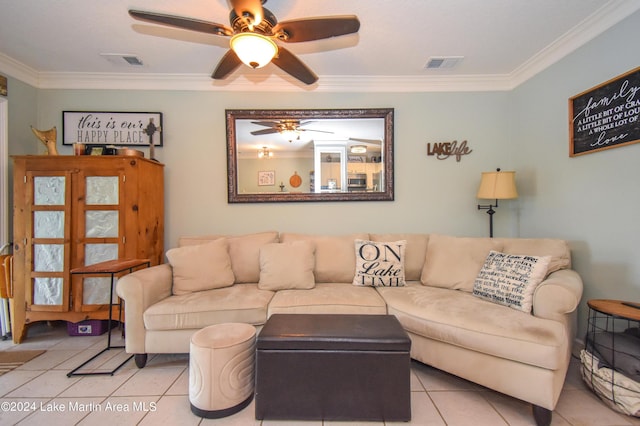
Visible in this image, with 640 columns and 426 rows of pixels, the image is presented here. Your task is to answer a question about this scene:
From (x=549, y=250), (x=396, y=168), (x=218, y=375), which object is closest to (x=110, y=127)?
(x=218, y=375)

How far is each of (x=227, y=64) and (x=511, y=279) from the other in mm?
2550

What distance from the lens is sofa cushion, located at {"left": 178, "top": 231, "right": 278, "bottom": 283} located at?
8.45ft

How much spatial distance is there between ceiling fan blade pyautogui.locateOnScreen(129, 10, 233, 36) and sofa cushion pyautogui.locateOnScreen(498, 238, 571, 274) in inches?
102

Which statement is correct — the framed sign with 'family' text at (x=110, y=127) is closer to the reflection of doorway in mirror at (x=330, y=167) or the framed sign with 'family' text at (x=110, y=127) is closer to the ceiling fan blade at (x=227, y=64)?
the ceiling fan blade at (x=227, y=64)

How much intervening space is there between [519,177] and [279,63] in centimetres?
267

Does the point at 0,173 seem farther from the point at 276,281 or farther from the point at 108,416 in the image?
the point at 276,281

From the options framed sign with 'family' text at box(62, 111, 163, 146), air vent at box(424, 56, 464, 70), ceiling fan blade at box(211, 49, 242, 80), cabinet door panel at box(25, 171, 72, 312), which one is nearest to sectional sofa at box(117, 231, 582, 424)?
cabinet door panel at box(25, 171, 72, 312)

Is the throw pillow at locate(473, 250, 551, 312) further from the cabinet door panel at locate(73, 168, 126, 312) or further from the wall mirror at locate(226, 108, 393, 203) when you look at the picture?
the cabinet door panel at locate(73, 168, 126, 312)

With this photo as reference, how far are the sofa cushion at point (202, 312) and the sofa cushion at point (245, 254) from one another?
476 mm

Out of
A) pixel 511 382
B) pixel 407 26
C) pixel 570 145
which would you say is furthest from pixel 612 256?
pixel 407 26

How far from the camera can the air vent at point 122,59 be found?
254 centimetres

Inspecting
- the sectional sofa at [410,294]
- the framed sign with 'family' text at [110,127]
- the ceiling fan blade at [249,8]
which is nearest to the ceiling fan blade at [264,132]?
the framed sign with 'family' text at [110,127]

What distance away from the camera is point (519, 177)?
9.63 ft

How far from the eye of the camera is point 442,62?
8.83 ft
